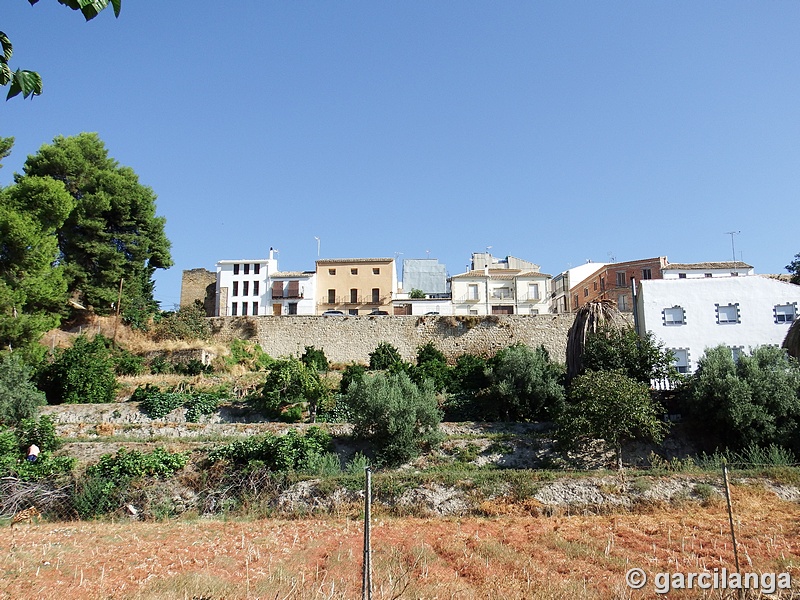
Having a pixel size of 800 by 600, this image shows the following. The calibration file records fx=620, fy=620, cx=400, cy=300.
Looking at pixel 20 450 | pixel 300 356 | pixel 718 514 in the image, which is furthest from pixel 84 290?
pixel 718 514

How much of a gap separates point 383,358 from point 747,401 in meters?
18.2

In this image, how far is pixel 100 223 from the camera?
33938 millimetres

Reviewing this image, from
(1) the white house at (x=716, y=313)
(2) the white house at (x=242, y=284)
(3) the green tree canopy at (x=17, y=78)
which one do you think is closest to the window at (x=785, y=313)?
(1) the white house at (x=716, y=313)

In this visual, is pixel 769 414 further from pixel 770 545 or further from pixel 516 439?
pixel 770 545

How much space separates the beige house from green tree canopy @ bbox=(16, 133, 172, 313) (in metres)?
14.5

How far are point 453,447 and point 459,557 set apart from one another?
8.93m

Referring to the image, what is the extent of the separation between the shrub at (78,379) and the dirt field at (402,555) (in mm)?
12101

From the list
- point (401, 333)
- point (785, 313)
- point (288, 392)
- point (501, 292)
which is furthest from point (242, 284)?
point (785, 313)

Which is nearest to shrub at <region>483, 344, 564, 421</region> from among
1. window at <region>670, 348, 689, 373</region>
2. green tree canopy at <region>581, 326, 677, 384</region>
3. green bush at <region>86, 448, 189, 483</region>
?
green tree canopy at <region>581, 326, 677, 384</region>

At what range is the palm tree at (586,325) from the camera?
862 inches

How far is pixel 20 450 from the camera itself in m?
16.1

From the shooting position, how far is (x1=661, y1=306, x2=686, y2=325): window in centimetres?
2781

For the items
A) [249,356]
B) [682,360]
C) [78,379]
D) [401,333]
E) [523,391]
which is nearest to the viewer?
[523,391]

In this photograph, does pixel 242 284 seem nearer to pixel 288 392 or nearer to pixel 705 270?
pixel 288 392
